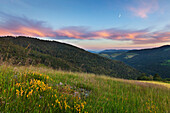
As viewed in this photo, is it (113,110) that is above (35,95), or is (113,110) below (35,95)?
below

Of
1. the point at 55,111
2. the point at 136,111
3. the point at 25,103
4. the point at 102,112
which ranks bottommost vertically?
the point at 136,111

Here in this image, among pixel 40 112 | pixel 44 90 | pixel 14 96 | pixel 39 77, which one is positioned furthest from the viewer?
pixel 39 77

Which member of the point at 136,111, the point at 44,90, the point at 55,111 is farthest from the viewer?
the point at 136,111

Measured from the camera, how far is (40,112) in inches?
85.7

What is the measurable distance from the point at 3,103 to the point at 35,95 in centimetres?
70

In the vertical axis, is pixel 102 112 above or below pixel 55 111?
below

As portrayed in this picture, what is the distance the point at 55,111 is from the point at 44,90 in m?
0.94

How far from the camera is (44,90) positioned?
3.08 meters

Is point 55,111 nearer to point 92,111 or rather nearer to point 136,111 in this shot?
point 92,111

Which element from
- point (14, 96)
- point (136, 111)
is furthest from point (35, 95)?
point (136, 111)

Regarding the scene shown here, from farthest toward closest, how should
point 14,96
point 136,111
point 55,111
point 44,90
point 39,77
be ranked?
point 39,77 → point 136,111 → point 44,90 → point 14,96 → point 55,111

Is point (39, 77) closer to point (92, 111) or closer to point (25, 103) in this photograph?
point (25, 103)

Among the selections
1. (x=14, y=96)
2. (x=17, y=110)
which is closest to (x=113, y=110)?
(x=17, y=110)

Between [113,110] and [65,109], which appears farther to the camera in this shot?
[113,110]
